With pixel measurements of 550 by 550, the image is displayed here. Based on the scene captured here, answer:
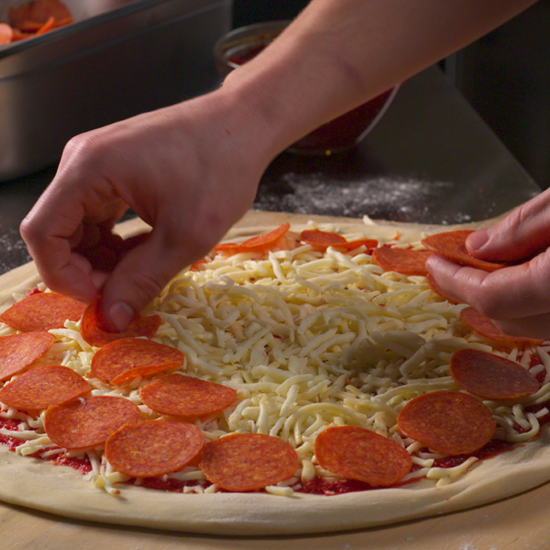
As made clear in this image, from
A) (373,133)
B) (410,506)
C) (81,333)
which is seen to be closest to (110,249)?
(81,333)

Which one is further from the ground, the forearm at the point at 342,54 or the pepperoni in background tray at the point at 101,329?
the forearm at the point at 342,54

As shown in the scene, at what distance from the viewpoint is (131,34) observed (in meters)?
3.10

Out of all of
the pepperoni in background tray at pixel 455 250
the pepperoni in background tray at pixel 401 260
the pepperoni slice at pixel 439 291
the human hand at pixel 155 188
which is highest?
the human hand at pixel 155 188

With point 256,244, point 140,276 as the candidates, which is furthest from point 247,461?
point 256,244

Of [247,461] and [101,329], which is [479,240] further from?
[101,329]

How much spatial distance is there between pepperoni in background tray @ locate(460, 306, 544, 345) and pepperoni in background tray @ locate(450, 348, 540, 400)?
11cm

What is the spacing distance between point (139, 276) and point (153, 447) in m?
0.46

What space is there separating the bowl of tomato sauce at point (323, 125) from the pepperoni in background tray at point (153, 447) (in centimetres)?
198

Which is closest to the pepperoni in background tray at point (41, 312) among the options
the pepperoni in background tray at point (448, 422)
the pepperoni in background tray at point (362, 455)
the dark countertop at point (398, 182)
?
the dark countertop at point (398, 182)

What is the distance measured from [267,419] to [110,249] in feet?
2.58

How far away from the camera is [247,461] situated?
167 cm

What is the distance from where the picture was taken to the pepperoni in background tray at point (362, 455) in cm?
165

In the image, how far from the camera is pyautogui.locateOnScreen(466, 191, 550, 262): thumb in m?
1.72

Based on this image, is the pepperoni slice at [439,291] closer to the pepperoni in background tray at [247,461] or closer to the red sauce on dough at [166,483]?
the pepperoni in background tray at [247,461]
